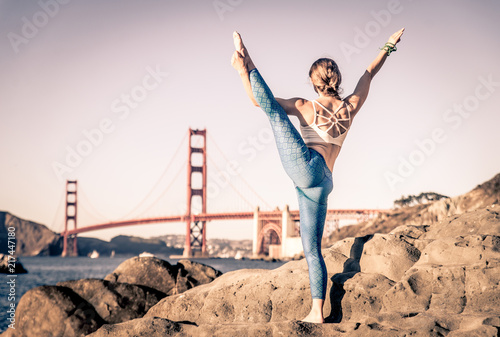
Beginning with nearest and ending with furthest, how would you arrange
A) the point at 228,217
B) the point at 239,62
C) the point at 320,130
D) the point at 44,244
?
the point at 239,62, the point at 320,130, the point at 228,217, the point at 44,244

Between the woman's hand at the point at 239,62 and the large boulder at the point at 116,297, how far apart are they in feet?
11.2

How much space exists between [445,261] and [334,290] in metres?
0.76

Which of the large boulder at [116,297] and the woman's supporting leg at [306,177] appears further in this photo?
the large boulder at [116,297]

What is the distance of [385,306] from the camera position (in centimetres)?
366

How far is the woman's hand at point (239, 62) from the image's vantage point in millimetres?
3502

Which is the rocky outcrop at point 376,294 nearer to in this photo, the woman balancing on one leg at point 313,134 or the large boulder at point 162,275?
the woman balancing on one leg at point 313,134

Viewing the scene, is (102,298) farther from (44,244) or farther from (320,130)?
(44,244)

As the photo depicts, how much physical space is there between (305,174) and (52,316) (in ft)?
11.4

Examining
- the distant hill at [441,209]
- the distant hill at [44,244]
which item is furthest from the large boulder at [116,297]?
the distant hill at [44,244]

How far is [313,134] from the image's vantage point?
144 inches

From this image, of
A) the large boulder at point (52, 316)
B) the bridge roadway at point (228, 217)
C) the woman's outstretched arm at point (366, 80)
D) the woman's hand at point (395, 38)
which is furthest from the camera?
the bridge roadway at point (228, 217)

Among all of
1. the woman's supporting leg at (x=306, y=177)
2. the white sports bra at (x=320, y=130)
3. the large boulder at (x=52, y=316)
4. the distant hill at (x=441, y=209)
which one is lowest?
the large boulder at (x=52, y=316)

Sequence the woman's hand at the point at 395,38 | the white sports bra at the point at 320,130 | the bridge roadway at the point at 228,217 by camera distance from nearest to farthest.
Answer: the white sports bra at the point at 320,130, the woman's hand at the point at 395,38, the bridge roadway at the point at 228,217

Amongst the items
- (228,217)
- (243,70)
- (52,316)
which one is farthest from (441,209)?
(243,70)
